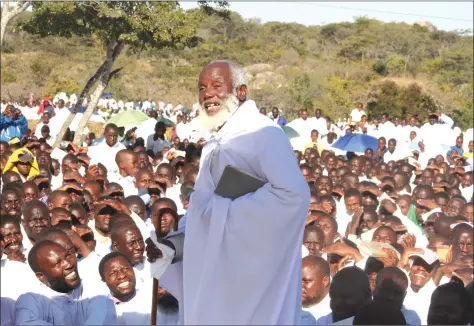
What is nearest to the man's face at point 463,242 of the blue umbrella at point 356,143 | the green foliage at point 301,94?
the blue umbrella at point 356,143

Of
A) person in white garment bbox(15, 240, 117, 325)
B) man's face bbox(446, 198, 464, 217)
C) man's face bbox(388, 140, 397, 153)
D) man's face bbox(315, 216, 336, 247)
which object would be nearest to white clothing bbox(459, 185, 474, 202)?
man's face bbox(446, 198, 464, 217)

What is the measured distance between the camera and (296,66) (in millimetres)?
44469

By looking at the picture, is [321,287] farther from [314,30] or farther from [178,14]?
[314,30]

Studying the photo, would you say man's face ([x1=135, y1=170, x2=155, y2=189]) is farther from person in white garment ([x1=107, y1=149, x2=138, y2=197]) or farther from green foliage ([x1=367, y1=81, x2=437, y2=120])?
green foliage ([x1=367, y1=81, x2=437, y2=120])

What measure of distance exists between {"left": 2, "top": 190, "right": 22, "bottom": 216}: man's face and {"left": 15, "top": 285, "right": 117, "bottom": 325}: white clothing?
2111 millimetres

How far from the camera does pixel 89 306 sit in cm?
371

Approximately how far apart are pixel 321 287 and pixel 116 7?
7.18 meters

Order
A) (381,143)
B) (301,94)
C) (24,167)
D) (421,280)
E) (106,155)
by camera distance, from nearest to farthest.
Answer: (421,280) < (24,167) < (106,155) < (381,143) < (301,94)

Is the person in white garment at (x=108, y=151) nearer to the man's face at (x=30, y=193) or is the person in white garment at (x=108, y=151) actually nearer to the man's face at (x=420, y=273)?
the man's face at (x=30, y=193)

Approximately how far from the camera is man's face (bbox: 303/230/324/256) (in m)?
4.94

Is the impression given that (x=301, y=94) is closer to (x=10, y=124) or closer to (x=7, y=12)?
(x=10, y=124)

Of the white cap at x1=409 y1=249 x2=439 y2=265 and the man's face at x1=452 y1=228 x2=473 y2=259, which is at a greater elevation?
the white cap at x1=409 y1=249 x2=439 y2=265

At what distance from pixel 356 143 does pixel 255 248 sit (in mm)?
8987

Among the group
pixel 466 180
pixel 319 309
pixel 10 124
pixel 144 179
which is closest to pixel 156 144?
pixel 10 124
